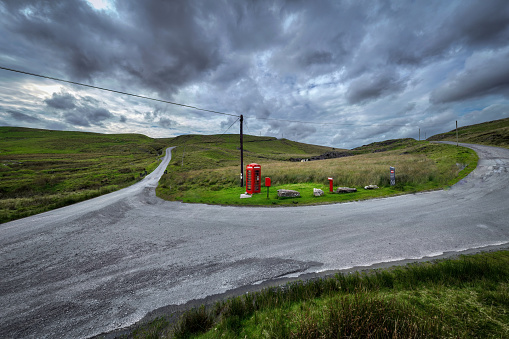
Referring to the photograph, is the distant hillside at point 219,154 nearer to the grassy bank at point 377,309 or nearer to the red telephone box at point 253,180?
the red telephone box at point 253,180

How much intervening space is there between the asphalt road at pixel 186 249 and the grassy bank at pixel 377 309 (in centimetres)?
76

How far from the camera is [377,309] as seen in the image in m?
2.44

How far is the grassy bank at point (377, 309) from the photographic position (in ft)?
7.40

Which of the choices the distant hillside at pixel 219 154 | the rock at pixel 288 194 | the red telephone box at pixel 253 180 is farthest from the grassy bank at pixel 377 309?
the distant hillside at pixel 219 154

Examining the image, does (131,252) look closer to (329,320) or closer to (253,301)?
(253,301)

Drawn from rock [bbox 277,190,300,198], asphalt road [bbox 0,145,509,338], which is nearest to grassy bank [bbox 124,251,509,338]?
asphalt road [bbox 0,145,509,338]

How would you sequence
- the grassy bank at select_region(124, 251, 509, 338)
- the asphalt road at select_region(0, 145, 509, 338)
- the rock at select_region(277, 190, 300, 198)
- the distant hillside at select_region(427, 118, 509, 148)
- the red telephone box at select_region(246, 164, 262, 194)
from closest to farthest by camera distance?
the grassy bank at select_region(124, 251, 509, 338) < the asphalt road at select_region(0, 145, 509, 338) < the rock at select_region(277, 190, 300, 198) < the red telephone box at select_region(246, 164, 262, 194) < the distant hillside at select_region(427, 118, 509, 148)

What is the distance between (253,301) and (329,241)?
11.3 feet

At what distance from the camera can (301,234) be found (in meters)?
6.58

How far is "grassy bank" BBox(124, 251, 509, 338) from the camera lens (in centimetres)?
226

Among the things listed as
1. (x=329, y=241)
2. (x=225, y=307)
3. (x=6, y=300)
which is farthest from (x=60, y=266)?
(x=329, y=241)

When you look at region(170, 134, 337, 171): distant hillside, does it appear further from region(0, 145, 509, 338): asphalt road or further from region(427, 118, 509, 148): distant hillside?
region(427, 118, 509, 148): distant hillside

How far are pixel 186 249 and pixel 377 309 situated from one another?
5.10 m

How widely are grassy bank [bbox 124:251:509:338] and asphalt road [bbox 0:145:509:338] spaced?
2.51 feet
